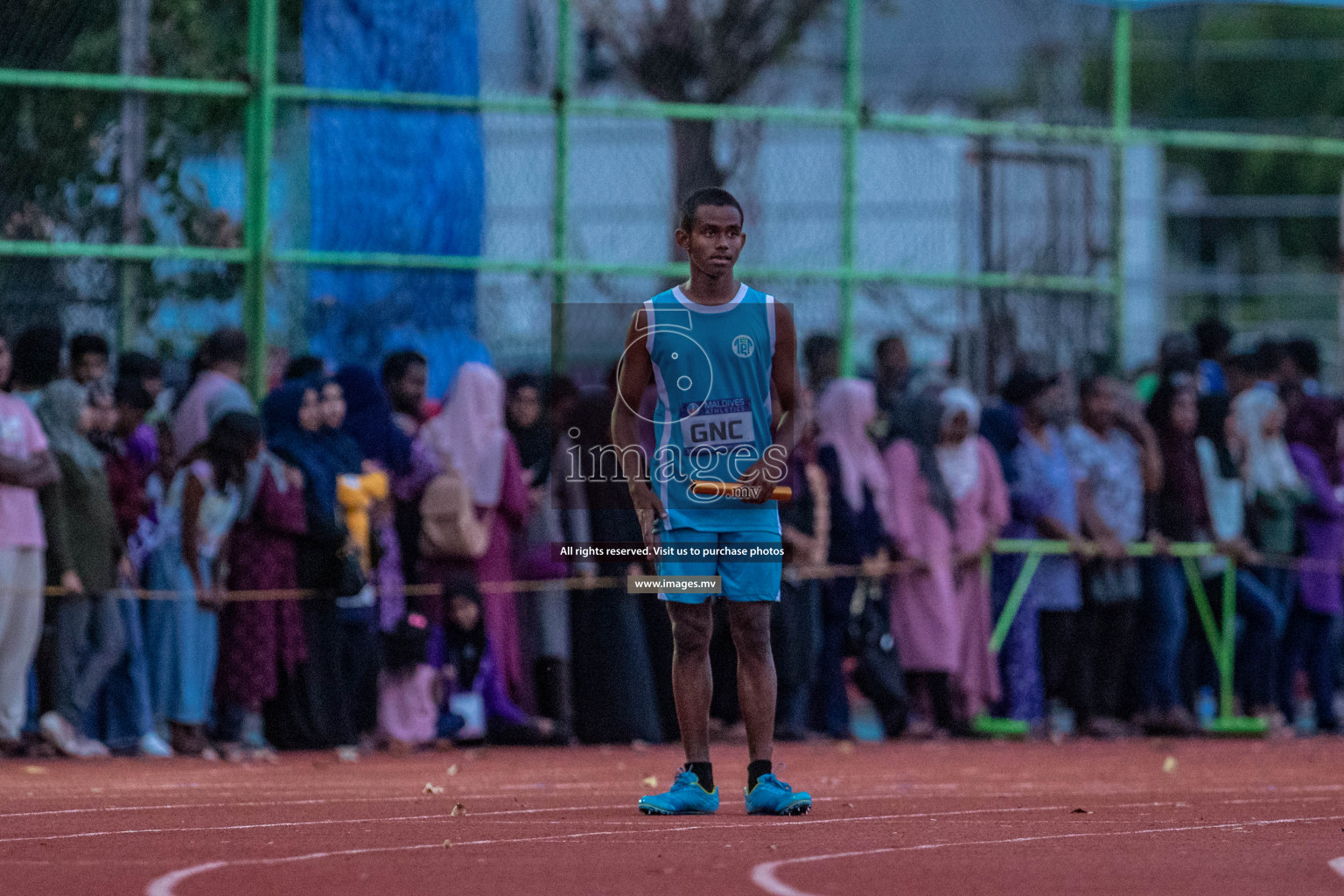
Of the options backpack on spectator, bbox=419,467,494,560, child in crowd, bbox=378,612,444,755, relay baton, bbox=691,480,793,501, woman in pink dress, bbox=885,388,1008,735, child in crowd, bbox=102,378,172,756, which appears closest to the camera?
relay baton, bbox=691,480,793,501

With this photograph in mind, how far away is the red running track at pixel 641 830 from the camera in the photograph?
278 inches

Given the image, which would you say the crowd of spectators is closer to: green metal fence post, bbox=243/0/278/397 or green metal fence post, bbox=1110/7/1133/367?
green metal fence post, bbox=243/0/278/397

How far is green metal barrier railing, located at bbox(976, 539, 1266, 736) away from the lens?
15.8 metres

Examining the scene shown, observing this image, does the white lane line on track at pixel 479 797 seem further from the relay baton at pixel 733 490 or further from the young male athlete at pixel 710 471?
the relay baton at pixel 733 490

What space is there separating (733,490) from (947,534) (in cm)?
700

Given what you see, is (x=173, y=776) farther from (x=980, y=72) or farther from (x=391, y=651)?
(x=980, y=72)

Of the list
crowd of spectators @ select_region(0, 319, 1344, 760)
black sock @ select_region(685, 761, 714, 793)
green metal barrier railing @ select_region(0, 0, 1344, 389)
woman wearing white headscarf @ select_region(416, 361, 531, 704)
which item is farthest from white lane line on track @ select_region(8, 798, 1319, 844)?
green metal barrier railing @ select_region(0, 0, 1344, 389)

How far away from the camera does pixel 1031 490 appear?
15914mm

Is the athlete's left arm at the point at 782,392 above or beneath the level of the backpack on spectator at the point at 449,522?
above

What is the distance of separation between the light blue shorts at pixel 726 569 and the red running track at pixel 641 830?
32.0 inches

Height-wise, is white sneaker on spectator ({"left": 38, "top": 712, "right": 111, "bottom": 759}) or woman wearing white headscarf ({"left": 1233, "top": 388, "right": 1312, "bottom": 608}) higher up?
woman wearing white headscarf ({"left": 1233, "top": 388, "right": 1312, "bottom": 608})

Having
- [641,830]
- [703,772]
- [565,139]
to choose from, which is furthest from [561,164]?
[641,830]

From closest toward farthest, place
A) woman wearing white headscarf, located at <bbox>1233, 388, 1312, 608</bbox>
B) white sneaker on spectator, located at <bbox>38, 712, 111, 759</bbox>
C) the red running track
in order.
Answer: the red running track
white sneaker on spectator, located at <bbox>38, 712, 111, 759</bbox>
woman wearing white headscarf, located at <bbox>1233, 388, 1312, 608</bbox>

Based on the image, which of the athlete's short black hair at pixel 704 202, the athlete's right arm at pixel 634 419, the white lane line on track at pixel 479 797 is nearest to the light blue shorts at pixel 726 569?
the athlete's right arm at pixel 634 419
